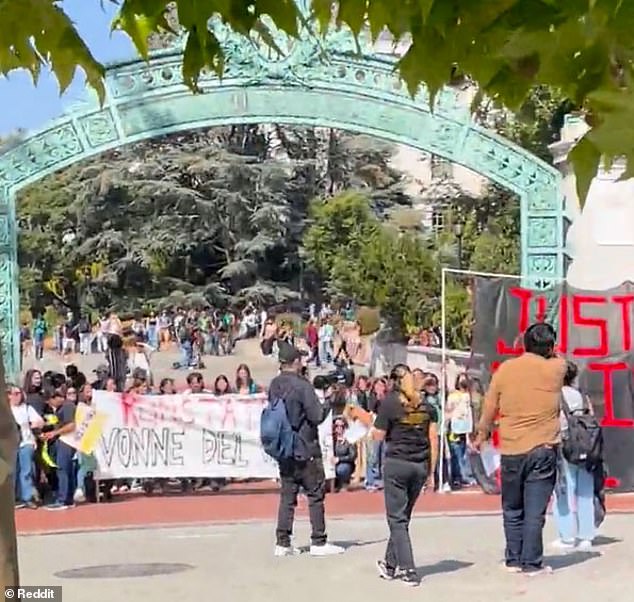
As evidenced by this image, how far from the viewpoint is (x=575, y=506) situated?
966 centimetres

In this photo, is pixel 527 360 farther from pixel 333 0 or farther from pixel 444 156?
pixel 444 156

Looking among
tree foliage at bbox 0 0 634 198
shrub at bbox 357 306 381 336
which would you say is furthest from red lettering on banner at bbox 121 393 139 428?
shrub at bbox 357 306 381 336

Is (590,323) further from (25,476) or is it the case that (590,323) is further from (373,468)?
(25,476)

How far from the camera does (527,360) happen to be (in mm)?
8133

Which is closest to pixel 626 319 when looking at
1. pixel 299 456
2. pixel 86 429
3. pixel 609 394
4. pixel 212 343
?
pixel 609 394

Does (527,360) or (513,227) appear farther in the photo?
(513,227)

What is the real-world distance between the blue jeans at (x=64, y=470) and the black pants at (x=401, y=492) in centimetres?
602

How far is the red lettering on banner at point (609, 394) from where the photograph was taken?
45.8ft

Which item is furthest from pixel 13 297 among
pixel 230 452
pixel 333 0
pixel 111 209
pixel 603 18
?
pixel 111 209

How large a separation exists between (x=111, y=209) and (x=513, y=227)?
9.59 meters

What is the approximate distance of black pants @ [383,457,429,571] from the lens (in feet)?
27.3

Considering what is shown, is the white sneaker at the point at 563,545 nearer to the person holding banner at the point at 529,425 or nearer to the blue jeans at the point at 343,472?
the person holding banner at the point at 529,425

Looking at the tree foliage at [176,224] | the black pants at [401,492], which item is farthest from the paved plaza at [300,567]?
the tree foliage at [176,224]

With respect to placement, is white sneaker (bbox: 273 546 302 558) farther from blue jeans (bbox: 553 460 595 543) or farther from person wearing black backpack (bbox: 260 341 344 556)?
blue jeans (bbox: 553 460 595 543)
